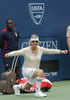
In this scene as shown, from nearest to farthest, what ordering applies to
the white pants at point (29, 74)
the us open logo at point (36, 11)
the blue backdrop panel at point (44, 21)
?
the white pants at point (29, 74) → the blue backdrop panel at point (44, 21) → the us open logo at point (36, 11)

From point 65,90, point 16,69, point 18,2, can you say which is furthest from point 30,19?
point 65,90

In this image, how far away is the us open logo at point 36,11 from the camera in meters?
12.9

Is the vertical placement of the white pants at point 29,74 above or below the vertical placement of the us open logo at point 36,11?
below

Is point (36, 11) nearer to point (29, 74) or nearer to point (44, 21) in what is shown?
point (44, 21)

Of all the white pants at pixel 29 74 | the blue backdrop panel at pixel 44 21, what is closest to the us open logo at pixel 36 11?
the blue backdrop panel at pixel 44 21

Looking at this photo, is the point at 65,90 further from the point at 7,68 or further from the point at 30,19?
the point at 30,19

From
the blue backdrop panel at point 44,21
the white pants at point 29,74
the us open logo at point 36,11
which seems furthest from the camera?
the us open logo at point 36,11

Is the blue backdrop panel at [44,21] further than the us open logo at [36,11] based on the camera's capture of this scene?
No

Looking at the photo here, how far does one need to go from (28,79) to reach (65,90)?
4.68 ft

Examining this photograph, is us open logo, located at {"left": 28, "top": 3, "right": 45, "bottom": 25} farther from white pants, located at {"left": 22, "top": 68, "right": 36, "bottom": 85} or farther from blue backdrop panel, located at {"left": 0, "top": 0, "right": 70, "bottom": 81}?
white pants, located at {"left": 22, "top": 68, "right": 36, "bottom": 85}

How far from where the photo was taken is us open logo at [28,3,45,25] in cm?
1289

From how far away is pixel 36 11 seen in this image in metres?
13.0

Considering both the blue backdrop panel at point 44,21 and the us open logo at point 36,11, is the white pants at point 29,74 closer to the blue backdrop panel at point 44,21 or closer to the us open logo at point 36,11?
the blue backdrop panel at point 44,21

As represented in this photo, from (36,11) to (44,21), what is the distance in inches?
16.0
